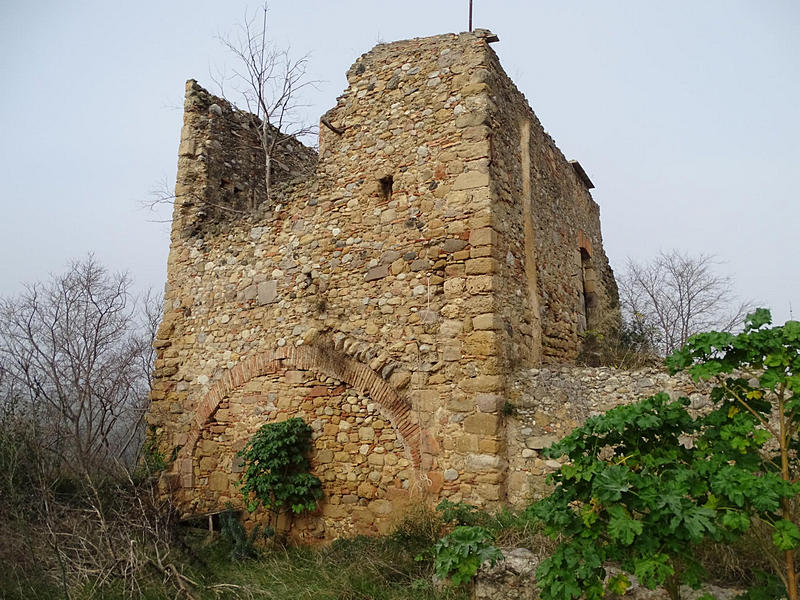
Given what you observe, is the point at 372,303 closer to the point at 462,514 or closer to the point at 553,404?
the point at 553,404

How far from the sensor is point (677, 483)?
9.84ft

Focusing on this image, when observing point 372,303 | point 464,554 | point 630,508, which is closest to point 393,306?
point 372,303

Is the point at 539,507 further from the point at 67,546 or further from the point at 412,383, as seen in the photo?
the point at 67,546

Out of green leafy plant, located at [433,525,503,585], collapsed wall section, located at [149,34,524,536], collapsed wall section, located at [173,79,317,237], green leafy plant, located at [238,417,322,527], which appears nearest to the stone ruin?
collapsed wall section, located at [149,34,524,536]

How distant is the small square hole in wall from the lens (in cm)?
666

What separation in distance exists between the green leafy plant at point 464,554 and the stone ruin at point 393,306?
3.75 ft

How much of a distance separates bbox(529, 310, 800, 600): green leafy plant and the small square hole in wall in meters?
3.99

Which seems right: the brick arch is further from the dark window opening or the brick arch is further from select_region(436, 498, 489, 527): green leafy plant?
the dark window opening

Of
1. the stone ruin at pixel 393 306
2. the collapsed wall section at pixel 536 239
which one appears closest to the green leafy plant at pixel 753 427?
the stone ruin at pixel 393 306

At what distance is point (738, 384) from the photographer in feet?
10.8

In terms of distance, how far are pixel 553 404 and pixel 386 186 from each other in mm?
3090

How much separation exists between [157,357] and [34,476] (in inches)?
90.5

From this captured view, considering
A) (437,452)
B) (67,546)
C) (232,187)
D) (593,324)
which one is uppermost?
(232,187)

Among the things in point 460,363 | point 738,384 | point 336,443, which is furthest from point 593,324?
point 738,384
